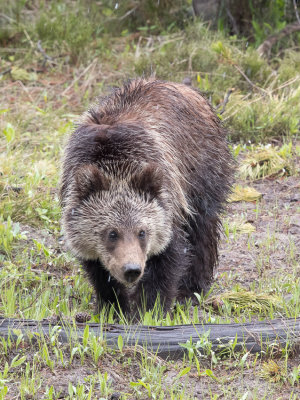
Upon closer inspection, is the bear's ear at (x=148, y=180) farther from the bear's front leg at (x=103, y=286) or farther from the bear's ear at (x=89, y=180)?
the bear's front leg at (x=103, y=286)

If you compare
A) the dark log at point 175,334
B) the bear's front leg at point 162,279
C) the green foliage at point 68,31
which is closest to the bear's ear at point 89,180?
the bear's front leg at point 162,279

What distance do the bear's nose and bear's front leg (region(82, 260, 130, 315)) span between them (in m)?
0.77

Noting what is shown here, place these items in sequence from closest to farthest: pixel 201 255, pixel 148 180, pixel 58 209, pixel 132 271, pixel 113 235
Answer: pixel 132 271 < pixel 113 235 < pixel 148 180 < pixel 201 255 < pixel 58 209

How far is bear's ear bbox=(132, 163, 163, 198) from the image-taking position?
5055 mm

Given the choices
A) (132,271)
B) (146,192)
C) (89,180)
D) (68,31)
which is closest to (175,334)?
(132,271)

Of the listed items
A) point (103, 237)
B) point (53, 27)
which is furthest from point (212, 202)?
point (53, 27)

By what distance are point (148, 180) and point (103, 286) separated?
3.25 feet

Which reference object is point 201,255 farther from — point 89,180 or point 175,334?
point 175,334

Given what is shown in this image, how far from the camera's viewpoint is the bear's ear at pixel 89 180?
5004mm

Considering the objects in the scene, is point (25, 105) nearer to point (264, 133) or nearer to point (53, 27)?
point (53, 27)

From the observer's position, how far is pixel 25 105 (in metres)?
9.70

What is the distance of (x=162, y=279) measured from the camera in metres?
5.50

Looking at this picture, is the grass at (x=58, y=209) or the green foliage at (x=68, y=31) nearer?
the grass at (x=58, y=209)

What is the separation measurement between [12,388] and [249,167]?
514 cm
